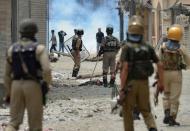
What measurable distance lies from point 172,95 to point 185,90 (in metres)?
7.52

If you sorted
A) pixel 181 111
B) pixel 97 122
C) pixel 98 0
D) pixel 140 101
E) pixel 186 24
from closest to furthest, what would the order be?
pixel 140 101
pixel 97 122
pixel 181 111
pixel 186 24
pixel 98 0

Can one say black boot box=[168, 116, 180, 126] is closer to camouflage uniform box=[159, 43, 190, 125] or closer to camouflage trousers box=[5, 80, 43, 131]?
camouflage uniform box=[159, 43, 190, 125]

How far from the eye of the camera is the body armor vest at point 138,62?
962 cm

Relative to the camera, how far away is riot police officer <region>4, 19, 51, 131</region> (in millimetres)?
8906

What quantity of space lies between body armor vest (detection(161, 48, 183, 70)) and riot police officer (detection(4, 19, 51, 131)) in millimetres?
3569

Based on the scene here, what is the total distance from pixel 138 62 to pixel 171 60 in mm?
2526

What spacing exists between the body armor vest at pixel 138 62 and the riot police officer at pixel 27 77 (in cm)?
132

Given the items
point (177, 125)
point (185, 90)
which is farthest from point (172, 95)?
point (185, 90)

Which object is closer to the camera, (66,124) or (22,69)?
(22,69)

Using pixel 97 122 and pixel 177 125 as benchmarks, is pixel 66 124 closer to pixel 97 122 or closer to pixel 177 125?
pixel 97 122

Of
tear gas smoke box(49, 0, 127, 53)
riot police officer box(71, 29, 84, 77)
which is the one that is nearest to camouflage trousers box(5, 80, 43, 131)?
riot police officer box(71, 29, 84, 77)

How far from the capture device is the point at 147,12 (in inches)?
2007

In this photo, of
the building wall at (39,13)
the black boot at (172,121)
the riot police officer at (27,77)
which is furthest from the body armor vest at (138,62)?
the building wall at (39,13)

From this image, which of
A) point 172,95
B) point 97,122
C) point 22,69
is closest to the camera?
point 22,69
